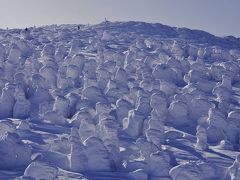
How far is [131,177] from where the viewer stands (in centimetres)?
1480

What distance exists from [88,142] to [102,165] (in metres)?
0.73

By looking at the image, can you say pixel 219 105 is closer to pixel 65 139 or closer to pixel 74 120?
pixel 74 120

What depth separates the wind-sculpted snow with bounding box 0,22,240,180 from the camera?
1513 centimetres

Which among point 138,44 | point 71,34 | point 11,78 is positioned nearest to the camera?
point 11,78

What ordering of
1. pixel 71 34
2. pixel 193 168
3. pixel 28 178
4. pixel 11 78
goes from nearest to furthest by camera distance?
1. pixel 28 178
2. pixel 193 168
3. pixel 11 78
4. pixel 71 34

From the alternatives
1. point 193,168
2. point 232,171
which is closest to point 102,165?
point 193,168

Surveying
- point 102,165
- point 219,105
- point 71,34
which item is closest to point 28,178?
point 102,165

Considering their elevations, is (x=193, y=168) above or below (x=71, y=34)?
below

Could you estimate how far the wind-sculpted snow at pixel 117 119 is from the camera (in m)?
15.1

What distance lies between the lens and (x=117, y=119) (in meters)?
20.8

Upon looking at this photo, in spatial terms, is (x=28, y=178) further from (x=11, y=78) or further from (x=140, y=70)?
(x=140, y=70)

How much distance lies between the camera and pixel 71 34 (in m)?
49.7

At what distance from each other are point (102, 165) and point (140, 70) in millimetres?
14652

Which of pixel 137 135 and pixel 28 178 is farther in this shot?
pixel 137 135
